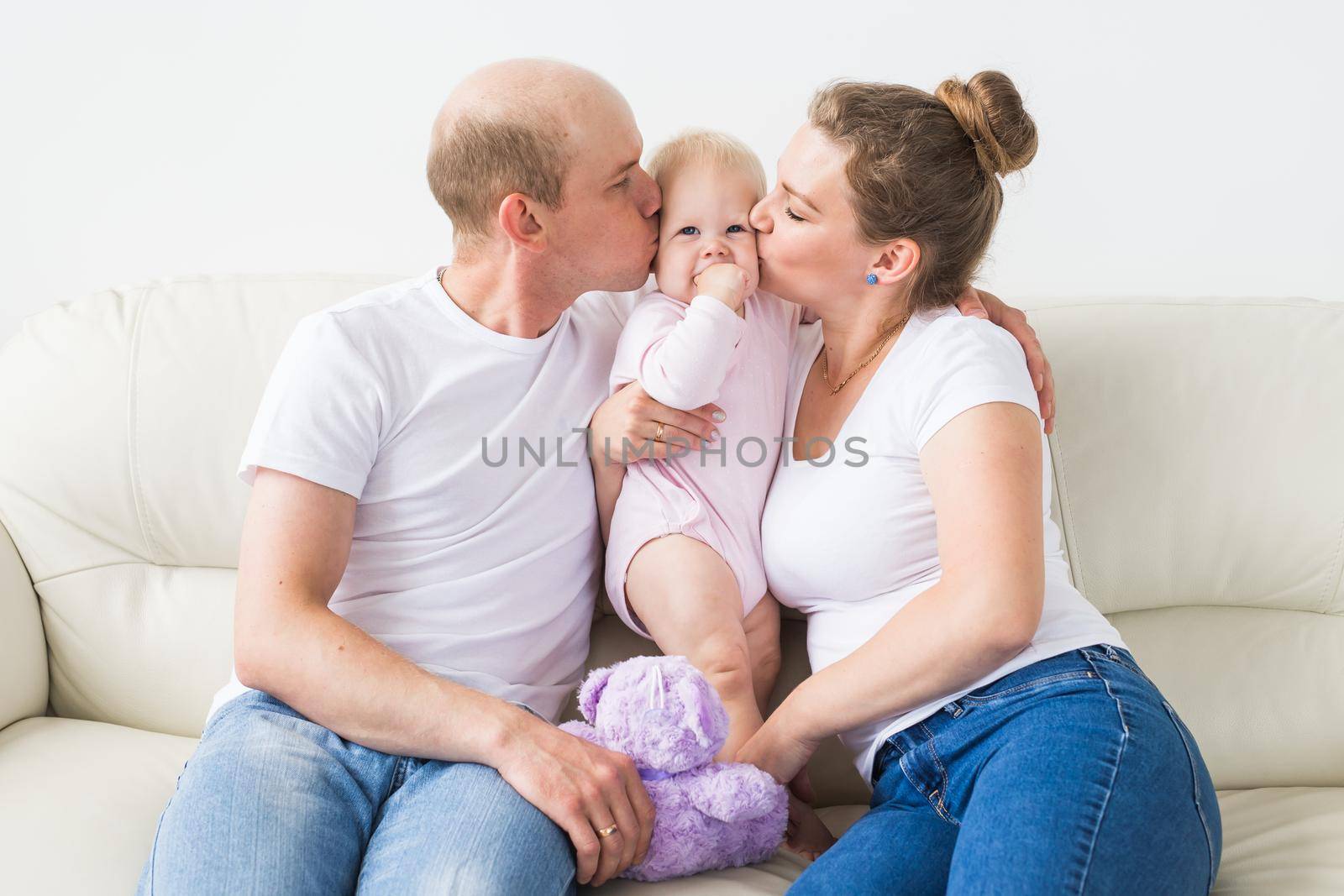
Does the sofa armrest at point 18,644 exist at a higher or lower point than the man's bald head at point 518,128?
lower

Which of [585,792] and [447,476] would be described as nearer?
[585,792]

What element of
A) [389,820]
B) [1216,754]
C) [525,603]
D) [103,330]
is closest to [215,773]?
[389,820]

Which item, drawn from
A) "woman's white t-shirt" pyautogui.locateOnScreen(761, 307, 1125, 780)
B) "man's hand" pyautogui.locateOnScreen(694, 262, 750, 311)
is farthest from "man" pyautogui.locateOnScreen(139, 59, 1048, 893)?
"woman's white t-shirt" pyautogui.locateOnScreen(761, 307, 1125, 780)

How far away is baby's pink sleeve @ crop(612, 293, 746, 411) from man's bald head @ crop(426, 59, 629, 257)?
25 centimetres

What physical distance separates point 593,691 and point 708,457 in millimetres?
416

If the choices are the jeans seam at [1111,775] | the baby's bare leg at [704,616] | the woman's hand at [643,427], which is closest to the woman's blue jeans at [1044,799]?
the jeans seam at [1111,775]

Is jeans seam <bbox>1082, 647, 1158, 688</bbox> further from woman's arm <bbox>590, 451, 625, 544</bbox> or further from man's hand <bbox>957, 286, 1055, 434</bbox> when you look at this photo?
woman's arm <bbox>590, 451, 625, 544</bbox>

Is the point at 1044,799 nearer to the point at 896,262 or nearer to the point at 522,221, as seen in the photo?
the point at 896,262

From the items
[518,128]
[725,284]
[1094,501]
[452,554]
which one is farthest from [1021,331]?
[452,554]

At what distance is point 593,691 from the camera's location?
4.64ft

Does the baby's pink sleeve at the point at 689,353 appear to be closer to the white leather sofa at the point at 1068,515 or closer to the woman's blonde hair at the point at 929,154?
the woman's blonde hair at the point at 929,154

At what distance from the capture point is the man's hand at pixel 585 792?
130 centimetres

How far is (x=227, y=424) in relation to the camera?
1.83m

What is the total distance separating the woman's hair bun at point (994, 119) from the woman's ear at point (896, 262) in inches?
6.0
